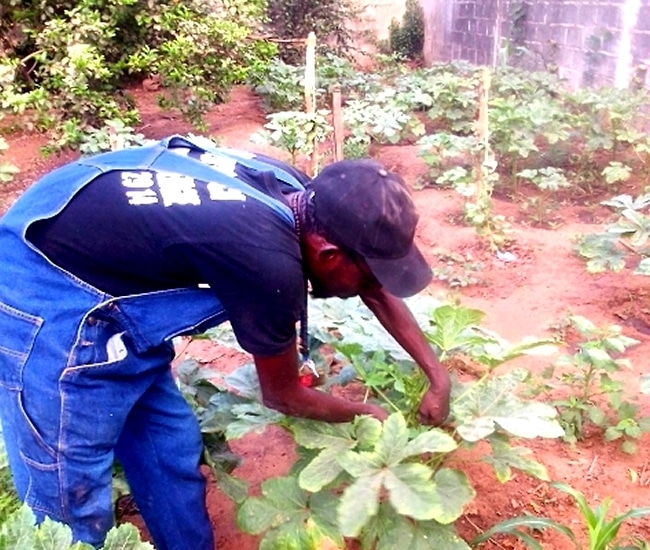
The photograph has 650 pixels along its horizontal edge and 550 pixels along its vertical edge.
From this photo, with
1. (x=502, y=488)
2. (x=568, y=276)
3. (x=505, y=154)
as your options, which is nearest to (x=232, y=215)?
(x=502, y=488)

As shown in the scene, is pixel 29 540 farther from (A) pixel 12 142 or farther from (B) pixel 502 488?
(A) pixel 12 142

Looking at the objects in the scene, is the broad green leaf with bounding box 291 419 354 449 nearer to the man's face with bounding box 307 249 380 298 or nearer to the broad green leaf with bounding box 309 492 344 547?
the broad green leaf with bounding box 309 492 344 547

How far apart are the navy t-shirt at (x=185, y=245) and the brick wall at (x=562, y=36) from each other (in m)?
5.92

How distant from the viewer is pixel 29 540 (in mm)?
1304

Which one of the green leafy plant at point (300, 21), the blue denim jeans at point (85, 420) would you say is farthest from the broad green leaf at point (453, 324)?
the green leafy plant at point (300, 21)

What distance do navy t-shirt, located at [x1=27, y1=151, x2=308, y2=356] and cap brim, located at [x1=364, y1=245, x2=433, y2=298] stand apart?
0.59 ft

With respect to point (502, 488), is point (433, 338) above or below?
above

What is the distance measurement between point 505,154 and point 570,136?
55 cm

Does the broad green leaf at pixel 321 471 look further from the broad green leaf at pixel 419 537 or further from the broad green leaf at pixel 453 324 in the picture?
the broad green leaf at pixel 453 324

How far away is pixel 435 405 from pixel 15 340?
3.42ft

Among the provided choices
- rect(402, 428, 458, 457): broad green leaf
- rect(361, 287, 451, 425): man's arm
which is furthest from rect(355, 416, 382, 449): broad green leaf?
rect(361, 287, 451, 425): man's arm

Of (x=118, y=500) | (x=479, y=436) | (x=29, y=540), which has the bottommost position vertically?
(x=118, y=500)

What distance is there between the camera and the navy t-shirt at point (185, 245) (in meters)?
1.58

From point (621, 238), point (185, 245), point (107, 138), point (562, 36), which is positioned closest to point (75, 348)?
point (185, 245)
